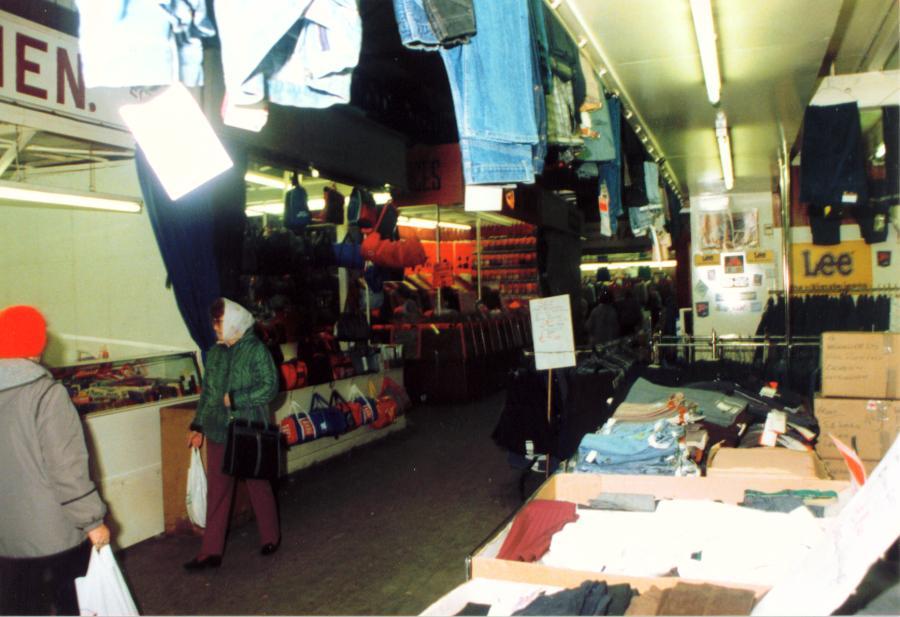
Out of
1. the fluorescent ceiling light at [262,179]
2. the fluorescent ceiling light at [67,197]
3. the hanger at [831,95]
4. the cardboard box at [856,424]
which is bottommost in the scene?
the cardboard box at [856,424]

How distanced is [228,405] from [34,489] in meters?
1.90

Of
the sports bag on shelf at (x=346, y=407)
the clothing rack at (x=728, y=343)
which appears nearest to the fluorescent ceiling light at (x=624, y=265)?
the sports bag on shelf at (x=346, y=407)

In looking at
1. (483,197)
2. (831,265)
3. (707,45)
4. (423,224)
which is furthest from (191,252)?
(423,224)

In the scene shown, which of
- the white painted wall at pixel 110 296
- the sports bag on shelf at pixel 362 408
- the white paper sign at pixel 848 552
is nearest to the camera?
the white paper sign at pixel 848 552

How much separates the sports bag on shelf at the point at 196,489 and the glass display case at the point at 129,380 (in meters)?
0.77

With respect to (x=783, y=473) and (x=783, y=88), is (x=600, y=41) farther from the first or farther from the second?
(x=783, y=473)

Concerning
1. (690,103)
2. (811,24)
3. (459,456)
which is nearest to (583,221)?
(459,456)

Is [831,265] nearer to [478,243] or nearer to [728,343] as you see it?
[728,343]

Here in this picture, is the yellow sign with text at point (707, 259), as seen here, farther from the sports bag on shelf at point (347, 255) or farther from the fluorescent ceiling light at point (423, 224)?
the fluorescent ceiling light at point (423, 224)

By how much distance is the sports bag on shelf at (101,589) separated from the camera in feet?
10.2

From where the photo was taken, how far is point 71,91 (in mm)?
4754

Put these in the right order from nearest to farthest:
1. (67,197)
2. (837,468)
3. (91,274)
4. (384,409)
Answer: (837,468), (67,197), (91,274), (384,409)

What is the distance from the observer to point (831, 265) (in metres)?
7.97

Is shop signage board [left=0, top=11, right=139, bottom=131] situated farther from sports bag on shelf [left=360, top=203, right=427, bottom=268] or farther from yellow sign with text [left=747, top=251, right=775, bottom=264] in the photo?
yellow sign with text [left=747, top=251, right=775, bottom=264]
